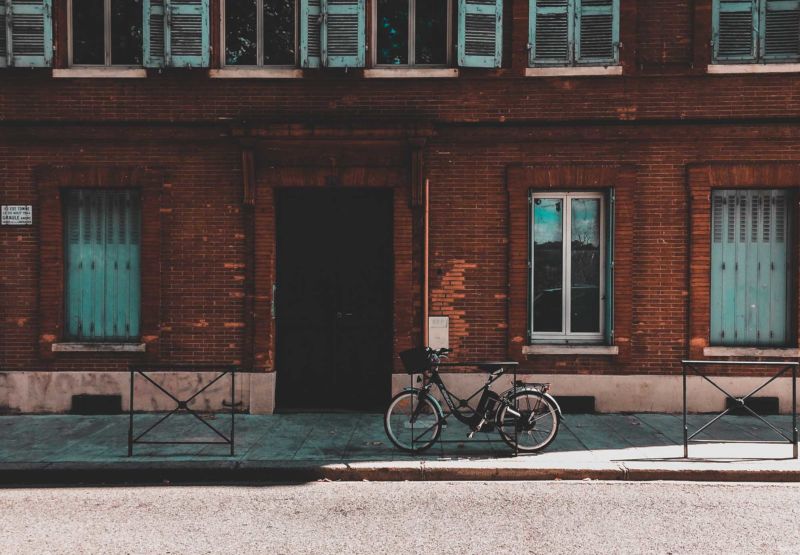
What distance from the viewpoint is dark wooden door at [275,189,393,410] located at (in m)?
9.53

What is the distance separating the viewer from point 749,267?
370 inches

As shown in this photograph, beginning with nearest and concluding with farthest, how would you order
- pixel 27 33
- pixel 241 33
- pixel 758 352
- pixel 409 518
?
pixel 409 518
pixel 758 352
pixel 27 33
pixel 241 33

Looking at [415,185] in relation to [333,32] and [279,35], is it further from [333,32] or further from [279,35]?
[279,35]

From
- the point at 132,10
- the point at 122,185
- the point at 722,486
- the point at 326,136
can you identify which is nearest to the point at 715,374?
the point at 722,486

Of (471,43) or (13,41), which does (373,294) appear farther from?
(13,41)

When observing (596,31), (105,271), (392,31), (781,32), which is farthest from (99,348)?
(781,32)

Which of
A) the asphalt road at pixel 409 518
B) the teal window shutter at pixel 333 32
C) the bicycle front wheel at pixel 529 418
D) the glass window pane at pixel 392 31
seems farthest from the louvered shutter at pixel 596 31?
the asphalt road at pixel 409 518

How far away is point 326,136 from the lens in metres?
9.17

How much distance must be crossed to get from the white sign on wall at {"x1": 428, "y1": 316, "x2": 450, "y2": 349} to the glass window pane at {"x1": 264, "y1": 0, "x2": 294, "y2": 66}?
180 inches

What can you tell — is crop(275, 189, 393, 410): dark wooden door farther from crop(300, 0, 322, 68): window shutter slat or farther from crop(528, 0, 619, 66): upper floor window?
crop(528, 0, 619, 66): upper floor window

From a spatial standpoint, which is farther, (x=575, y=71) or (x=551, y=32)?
(x=551, y=32)

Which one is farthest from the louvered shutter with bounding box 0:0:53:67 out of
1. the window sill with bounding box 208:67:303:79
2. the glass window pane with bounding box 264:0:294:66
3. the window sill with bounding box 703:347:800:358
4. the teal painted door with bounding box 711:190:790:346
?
the window sill with bounding box 703:347:800:358

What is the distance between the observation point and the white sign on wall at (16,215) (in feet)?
30.7

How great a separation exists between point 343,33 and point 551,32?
314cm
